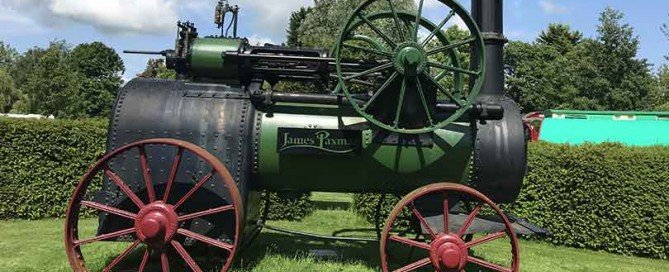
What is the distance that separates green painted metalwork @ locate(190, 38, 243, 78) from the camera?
5637 mm

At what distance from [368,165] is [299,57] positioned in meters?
1.28

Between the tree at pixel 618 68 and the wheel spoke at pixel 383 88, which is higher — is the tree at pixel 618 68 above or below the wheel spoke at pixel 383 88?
above

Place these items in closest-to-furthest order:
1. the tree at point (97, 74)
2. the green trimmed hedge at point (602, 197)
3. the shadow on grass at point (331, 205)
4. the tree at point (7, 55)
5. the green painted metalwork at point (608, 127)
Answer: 1. the green trimmed hedge at point (602, 197)
2. the shadow on grass at point (331, 205)
3. the green painted metalwork at point (608, 127)
4. the tree at point (97, 74)
5. the tree at point (7, 55)

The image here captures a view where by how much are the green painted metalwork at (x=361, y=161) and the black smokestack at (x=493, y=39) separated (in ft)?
4.26

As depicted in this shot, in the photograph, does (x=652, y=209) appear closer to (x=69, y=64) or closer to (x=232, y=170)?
(x=232, y=170)

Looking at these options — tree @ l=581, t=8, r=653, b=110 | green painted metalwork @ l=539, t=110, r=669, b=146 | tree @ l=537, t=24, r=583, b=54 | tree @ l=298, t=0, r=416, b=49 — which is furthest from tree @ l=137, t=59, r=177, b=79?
tree @ l=537, t=24, r=583, b=54

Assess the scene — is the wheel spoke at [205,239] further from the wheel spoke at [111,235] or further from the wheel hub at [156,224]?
the wheel spoke at [111,235]

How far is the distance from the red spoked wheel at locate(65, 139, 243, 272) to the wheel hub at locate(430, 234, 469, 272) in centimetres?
182

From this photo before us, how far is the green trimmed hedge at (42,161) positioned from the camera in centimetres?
916

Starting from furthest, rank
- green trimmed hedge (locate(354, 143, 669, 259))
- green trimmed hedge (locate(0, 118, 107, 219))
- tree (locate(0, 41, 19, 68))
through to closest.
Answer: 1. tree (locate(0, 41, 19, 68))
2. green trimmed hedge (locate(0, 118, 107, 219))
3. green trimmed hedge (locate(354, 143, 669, 259))

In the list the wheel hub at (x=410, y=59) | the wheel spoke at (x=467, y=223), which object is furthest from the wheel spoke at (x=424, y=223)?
the wheel hub at (x=410, y=59)

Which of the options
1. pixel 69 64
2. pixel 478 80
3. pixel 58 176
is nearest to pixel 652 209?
pixel 478 80

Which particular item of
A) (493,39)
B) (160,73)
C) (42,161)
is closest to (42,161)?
(42,161)

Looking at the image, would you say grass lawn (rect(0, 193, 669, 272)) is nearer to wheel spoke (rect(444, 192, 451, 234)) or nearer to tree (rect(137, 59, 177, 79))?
wheel spoke (rect(444, 192, 451, 234))
